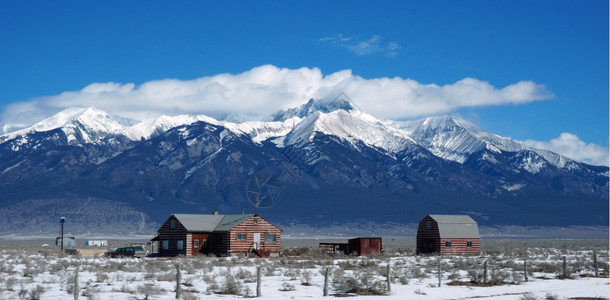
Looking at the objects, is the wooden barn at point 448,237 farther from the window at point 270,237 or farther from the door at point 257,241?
the door at point 257,241

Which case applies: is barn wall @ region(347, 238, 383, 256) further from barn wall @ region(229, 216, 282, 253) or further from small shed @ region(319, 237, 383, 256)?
barn wall @ region(229, 216, 282, 253)

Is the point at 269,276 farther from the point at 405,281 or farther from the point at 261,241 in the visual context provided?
the point at 261,241

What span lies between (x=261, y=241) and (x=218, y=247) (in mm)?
4070

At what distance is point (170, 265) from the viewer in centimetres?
5978

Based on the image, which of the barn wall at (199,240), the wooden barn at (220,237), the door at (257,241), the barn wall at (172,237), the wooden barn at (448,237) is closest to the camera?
the wooden barn at (220,237)

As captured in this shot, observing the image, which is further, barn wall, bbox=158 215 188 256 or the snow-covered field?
barn wall, bbox=158 215 188 256

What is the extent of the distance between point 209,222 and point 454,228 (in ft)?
81.3

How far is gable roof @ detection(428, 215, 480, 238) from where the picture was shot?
A: 86625mm

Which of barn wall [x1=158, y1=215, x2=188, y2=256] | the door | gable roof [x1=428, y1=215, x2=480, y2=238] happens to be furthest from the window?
gable roof [x1=428, y1=215, x2=480, y2=238]

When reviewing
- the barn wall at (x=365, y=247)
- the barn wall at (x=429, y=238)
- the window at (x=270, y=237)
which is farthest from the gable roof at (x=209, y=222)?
the barn wall at (x=429, y=238)

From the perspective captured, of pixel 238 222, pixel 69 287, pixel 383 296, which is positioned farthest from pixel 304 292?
pixel 238 222

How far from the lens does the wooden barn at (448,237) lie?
86.1m

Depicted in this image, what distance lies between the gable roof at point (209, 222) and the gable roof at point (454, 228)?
780 inches

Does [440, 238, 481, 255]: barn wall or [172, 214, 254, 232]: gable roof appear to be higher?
[172, 214, 254, 232]: gable roof
